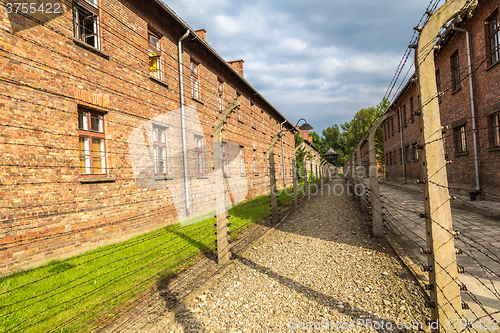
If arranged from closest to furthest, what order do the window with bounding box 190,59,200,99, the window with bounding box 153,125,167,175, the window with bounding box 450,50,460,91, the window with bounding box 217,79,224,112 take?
the window with bounding box 153,125,167,175
the window with bounding box 190,59,200,99
the window with bounding box 450,50,460,91
the window with bounding box 217,79,224,112

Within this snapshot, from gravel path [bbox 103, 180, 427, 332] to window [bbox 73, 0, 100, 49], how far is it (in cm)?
627

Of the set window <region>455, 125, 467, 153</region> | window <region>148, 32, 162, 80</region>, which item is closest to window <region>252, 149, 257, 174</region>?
window <region>148, 32, 162, 80</region>

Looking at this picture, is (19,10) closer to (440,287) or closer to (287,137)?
(440,287)

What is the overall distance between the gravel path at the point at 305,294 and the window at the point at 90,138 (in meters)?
4.13

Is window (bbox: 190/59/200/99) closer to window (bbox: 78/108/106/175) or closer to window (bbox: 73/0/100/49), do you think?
window (bbox: 73/0/100/49)

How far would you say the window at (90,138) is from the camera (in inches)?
253

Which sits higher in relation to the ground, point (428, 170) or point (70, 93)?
point (70, 93)

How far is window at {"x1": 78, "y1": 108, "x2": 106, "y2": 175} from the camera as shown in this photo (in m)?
6.43

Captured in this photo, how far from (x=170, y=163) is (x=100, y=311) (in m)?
6.12

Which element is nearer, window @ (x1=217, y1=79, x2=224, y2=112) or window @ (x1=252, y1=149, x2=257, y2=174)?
window @ (x1=217, y1=79, x2=224, y2=112)

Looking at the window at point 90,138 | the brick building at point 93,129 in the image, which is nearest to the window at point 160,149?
→ the brick building at point 93,129

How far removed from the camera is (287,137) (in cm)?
2992

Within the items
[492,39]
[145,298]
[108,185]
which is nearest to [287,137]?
[492,39]

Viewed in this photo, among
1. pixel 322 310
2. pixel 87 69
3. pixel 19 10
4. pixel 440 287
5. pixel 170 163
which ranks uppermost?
pixel 19 10
